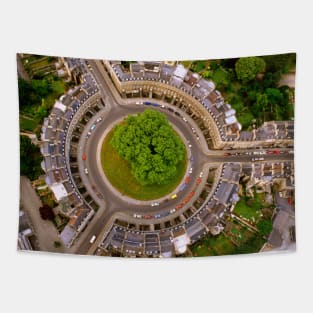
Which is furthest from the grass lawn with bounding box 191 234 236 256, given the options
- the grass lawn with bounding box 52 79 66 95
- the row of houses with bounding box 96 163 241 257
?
the grass lawn with bounding box 52 79 66 95

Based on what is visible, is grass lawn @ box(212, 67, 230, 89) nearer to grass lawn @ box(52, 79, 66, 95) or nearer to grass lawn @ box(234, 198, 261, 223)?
grass lawn @ box(234, 198, 261, 223)

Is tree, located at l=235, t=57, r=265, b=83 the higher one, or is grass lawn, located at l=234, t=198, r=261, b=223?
tree, located at l=235, t=57, r=265, b=83

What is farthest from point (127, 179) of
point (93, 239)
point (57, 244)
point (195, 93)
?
point (195, 93)

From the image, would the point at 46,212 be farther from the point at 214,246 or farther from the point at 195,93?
the point at 195,93

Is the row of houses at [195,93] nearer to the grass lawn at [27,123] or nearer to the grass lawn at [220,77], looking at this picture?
the grass lawn at [220,77]

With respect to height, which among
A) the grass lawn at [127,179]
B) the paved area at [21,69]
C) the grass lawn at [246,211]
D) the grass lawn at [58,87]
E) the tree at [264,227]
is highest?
the paved area at [21,69]

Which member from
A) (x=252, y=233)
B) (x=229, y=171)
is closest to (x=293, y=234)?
(x=252, y=233)

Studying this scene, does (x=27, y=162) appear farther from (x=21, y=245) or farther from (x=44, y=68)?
(x=44, y=68)

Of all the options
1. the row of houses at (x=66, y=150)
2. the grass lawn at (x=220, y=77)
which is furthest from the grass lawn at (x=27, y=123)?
the grass lawn at (x=220, y=77)
